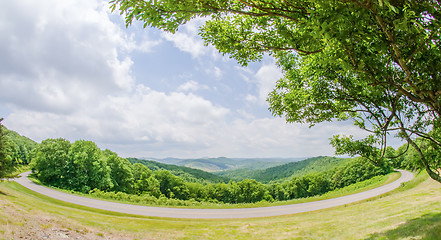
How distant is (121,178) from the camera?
60.6 m

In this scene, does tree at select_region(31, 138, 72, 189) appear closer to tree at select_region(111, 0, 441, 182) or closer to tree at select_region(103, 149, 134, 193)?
tree at select_region(103, 149, 134, 193)

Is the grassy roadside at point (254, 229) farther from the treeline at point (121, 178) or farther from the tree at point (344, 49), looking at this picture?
the treeline at point (121, 178)

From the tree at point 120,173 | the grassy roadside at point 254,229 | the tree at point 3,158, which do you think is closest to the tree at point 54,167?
the tree at point 120,173

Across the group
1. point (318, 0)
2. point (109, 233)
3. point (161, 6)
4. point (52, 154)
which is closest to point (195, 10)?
point (161, 6)

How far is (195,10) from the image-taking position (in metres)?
4.92

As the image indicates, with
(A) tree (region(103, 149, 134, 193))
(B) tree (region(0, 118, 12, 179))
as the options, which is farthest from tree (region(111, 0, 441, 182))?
(A) tree (region(103, 149, 134, 193))

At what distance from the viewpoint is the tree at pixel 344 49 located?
379 centimetres

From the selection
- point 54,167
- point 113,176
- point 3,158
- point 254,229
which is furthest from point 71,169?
point 254,229

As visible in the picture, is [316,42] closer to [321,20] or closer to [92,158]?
[321,20]

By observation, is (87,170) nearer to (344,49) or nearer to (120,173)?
(120,173)

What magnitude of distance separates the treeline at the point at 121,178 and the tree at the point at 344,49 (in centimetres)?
3593

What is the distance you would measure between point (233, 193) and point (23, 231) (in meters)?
90.4

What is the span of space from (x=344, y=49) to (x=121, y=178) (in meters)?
66.3

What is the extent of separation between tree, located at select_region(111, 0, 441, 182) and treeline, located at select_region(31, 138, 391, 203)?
3593 centimetres
